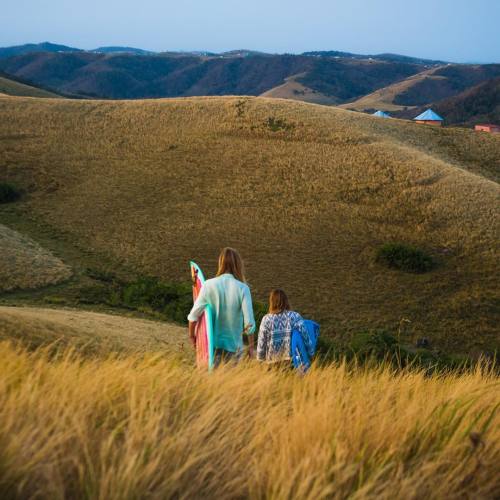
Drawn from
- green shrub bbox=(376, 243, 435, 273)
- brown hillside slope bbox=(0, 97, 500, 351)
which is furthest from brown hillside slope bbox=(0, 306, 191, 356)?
green shrub bbox=(376, 243, 435, 273)

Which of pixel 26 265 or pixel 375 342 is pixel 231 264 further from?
pixel 26 265

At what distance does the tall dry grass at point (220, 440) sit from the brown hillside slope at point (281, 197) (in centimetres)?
2064

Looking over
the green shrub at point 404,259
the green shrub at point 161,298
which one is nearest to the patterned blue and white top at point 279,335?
the green shrub at point 161,298

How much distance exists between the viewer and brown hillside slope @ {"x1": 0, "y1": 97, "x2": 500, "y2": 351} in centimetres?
2853

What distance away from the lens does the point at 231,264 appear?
8062 mm

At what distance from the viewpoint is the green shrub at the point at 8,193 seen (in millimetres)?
38537

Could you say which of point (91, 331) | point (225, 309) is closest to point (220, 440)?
point (225, 309)

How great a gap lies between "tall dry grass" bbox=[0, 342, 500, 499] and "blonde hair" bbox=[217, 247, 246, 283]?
3565mm

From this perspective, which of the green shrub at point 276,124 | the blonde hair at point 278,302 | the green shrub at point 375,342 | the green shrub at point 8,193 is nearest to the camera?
the blonde hair at point 278,302

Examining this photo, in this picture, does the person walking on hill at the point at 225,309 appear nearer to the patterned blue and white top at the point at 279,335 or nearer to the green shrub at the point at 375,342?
the patterned blue and white top at the point at 279,335

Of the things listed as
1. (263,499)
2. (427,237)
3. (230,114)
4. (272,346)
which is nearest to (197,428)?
(263,499)

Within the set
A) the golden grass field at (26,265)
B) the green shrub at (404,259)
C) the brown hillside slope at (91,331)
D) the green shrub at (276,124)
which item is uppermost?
the brown hillside slope at (91,331)

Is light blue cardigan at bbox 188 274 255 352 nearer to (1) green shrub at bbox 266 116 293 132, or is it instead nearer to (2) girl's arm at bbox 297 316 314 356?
(2) girl's arm at bbox 297 316 314 356

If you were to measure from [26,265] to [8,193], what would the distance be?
1451 centimetres
